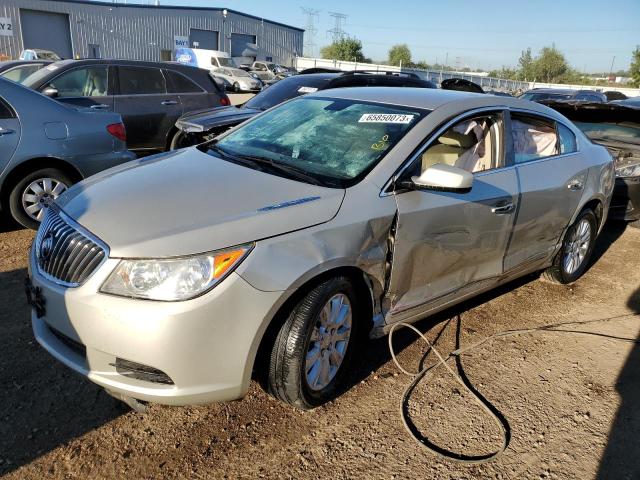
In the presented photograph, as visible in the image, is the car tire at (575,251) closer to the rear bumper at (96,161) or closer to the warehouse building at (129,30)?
the rear bumper at (96,161)

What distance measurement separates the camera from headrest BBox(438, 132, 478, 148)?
3.57 metres

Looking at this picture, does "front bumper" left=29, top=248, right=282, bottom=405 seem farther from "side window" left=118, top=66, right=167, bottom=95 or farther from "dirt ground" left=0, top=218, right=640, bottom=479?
"side window" left=118, top=66, right=167, bottom=95

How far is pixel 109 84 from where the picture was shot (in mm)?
7336

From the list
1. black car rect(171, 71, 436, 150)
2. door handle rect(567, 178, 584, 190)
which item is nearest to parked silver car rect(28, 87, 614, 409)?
door handle rect(567, 178, 584, 190)

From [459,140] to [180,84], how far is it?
556cm

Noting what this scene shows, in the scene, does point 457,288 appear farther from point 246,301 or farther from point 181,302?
point 181,302

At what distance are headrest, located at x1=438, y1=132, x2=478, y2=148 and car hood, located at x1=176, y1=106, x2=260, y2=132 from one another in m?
3.27

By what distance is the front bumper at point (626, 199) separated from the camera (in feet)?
19.8

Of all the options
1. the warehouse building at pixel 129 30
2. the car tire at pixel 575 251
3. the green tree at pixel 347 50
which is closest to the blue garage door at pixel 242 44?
A: the warehouse building at pixel 129 30

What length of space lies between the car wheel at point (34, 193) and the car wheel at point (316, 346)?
343 centimetres

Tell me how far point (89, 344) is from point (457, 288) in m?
2.21

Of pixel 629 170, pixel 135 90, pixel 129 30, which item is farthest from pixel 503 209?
pixel 129 30

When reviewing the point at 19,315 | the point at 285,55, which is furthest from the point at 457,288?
the point at 285,55

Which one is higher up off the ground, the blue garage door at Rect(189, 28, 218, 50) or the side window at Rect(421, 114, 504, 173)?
the blue garage door at Rect(189, 28, 218, 50)
